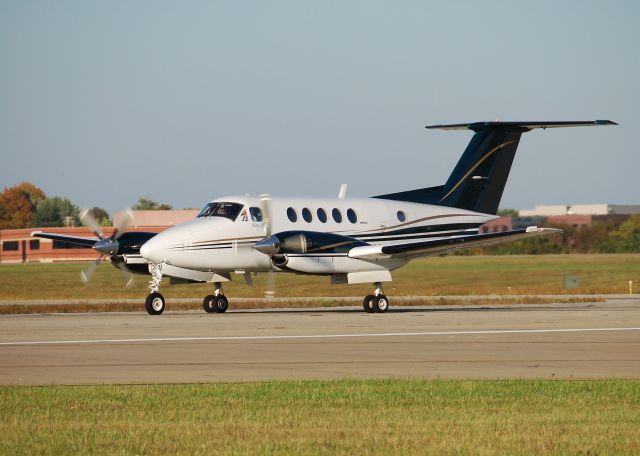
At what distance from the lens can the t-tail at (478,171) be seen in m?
38.3

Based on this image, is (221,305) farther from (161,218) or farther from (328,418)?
(161,218)

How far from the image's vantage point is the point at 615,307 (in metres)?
36.1

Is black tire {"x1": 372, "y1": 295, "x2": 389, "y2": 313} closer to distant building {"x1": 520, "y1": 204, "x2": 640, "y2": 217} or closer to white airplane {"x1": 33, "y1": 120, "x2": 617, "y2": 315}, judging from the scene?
white airplane {"x1": 33, "y1": 120, "x2": 617, "y2": 315}

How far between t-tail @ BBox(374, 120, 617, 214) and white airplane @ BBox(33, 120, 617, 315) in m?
0.04

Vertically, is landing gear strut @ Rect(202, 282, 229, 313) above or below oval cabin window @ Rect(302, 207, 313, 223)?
below

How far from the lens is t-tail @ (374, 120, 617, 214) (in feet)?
126

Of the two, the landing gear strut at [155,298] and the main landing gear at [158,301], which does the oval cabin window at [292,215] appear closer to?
the main landing gear at [158,301]

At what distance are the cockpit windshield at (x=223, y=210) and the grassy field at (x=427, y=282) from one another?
1705 centimetres

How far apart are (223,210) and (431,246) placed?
6.67m

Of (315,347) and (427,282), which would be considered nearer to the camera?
(315,347)

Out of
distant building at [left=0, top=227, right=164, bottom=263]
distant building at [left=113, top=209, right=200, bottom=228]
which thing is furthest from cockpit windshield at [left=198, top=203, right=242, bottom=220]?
distant building at [left=0, top=227, right=164, bottom=263]

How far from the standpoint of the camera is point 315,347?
69.6 feet

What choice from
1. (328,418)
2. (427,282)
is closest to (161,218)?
(427,282)

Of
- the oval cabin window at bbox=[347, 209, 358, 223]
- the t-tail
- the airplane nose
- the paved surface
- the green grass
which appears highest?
the t-tail
